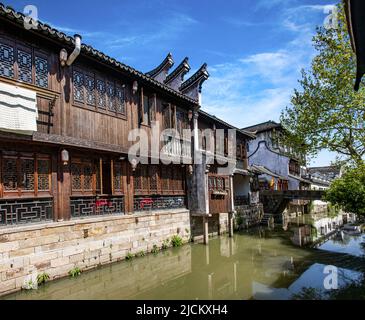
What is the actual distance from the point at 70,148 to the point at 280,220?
20.4 m

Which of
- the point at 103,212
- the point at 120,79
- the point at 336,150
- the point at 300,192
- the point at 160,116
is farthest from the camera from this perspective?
the point at 300,192

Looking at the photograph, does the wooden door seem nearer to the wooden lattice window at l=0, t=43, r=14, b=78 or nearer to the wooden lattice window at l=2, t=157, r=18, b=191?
the wooden lattice window at l=2, t=157, r=18, b=191

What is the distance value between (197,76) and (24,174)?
1046cm

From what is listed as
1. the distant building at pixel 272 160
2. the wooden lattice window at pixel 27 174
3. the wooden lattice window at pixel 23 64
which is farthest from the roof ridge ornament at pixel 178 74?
the distant building at pixel 272 160

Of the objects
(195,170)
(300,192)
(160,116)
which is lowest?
(300,192)

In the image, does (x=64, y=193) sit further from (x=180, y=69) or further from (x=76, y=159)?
(x=180, y=69)

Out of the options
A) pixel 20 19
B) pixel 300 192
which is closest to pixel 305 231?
pixel 300 192

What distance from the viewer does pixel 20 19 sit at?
777 cm

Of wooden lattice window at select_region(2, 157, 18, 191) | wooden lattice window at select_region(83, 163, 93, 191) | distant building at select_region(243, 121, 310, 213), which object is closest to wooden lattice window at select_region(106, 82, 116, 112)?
wooden lattice window at select_region(83, 163, 93, 191)

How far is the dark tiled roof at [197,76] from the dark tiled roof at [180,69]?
0.77 meters

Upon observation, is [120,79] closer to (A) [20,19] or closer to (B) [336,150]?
(A) [20,19]

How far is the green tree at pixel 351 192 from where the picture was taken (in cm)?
1134

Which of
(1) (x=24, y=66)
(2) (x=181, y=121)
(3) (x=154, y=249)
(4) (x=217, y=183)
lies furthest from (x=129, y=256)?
(1) (x=24, y=66)

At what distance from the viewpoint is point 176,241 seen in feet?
46.2
